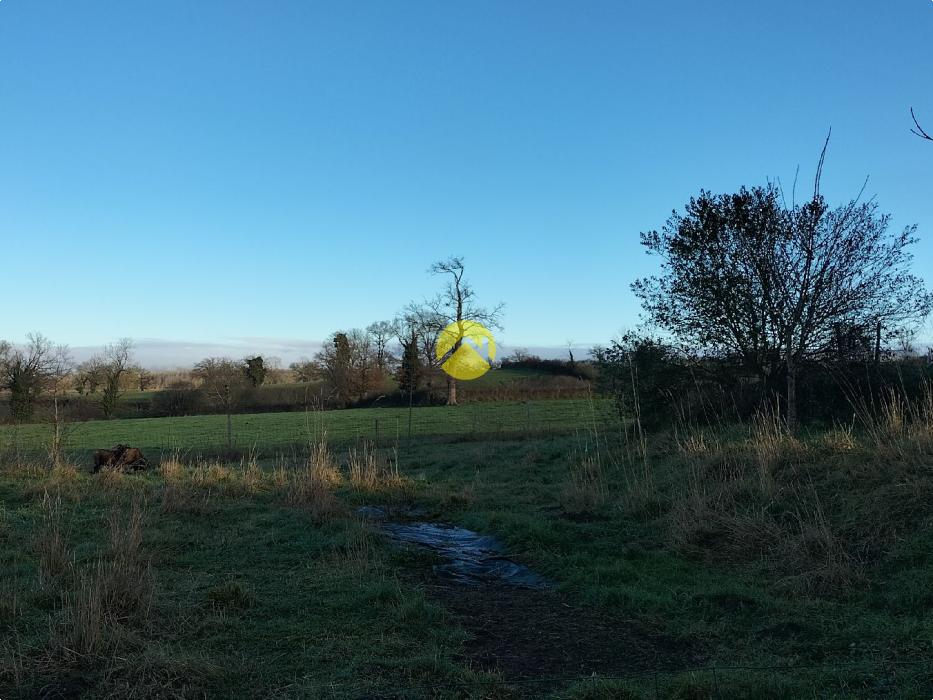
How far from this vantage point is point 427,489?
1106 cm

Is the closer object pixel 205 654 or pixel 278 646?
pixel 205 654

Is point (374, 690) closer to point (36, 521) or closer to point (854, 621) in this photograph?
point (854, 621)

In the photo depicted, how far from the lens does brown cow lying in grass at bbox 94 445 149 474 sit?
1268 cm

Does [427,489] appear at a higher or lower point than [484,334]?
lower

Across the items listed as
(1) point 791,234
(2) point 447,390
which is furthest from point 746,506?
(2) point 447,390

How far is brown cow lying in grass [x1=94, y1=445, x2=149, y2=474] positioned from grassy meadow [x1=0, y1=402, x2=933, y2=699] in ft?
10.5

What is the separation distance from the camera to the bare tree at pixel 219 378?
154 feet

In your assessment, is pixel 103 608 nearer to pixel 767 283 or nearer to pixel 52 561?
pixel 52 561

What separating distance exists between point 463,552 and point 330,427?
83.6 ft

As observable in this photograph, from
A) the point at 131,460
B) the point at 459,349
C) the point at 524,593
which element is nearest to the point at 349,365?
the point at 459,349

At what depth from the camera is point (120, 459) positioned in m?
12.9

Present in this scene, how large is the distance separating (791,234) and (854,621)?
9.71m

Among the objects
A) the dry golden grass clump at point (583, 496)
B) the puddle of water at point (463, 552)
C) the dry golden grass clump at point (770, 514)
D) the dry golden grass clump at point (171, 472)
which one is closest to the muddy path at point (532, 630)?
the puddle of water at point (463, 552)

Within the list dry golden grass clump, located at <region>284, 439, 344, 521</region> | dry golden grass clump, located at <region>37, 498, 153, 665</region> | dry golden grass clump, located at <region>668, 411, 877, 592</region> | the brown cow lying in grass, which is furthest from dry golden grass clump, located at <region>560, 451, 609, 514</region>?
the brown cow lying in grass
